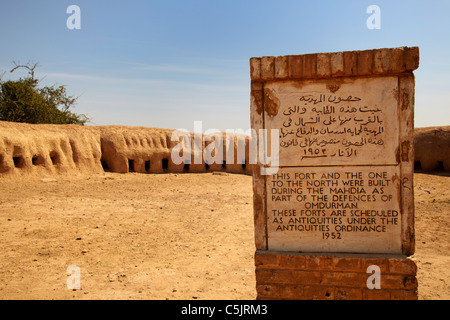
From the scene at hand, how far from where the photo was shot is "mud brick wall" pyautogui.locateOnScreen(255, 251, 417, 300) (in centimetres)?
322

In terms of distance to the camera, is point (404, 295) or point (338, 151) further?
point (338, 151)

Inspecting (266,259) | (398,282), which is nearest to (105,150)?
(266,259)

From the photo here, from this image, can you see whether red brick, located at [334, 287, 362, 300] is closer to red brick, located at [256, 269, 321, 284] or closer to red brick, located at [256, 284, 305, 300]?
red brick, located at [256, 269, 321, 284]

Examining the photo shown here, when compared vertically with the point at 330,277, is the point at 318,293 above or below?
below

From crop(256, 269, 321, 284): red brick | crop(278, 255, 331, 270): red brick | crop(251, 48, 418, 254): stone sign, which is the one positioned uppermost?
crop(251, 48, 418, 254): stone sign

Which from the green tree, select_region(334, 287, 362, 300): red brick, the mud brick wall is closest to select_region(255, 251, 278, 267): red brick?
the mud brick wall

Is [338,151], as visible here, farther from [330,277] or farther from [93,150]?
[93,150]

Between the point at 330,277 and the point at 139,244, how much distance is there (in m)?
3.85

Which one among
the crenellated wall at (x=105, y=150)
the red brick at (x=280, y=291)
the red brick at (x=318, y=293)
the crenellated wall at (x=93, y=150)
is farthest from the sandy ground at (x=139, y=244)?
the crenellated wall at (x=105, y=150)

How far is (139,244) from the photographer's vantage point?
611 centimetres

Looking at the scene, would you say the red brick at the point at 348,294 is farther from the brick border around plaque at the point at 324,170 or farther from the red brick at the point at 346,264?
the red brick at the point at 346,264

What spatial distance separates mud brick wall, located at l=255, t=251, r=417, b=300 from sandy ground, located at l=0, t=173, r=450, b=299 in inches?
28.6
